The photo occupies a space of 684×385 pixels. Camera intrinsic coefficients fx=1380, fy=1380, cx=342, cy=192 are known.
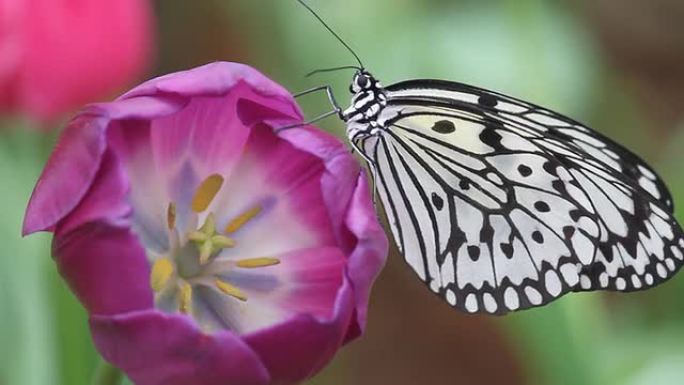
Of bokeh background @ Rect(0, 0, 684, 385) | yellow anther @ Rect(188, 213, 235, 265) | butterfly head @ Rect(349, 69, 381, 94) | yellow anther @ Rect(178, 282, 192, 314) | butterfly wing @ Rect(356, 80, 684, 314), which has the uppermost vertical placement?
butterfly head @ Rect(349, 69, 381, 94)

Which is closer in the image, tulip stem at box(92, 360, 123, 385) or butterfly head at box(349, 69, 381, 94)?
tulip stem at box(92, 360, 123, 385)

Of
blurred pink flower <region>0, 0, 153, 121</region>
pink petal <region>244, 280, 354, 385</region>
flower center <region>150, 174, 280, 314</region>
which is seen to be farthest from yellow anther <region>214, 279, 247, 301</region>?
blurred pink flower <region>0, 0, 153, 121</region>

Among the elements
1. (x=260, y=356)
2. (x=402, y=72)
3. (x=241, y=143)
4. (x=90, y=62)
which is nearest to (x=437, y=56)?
(x=402, y=72)

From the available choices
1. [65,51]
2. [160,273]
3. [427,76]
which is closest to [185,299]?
[160,273]

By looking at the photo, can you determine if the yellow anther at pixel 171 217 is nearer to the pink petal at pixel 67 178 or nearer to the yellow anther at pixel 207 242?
the yellow anther at pixel 207 242


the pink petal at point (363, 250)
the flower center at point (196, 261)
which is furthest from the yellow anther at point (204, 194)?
the pink petal at point (363, 250)

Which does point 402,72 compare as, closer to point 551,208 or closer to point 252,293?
point 551,208

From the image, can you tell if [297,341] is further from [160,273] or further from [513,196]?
[513,196]

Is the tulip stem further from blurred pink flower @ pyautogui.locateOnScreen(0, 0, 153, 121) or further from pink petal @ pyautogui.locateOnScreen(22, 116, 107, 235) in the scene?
blurred pink flower @ pyautogui.locateOnScreen(0, 0, 153, 121)
